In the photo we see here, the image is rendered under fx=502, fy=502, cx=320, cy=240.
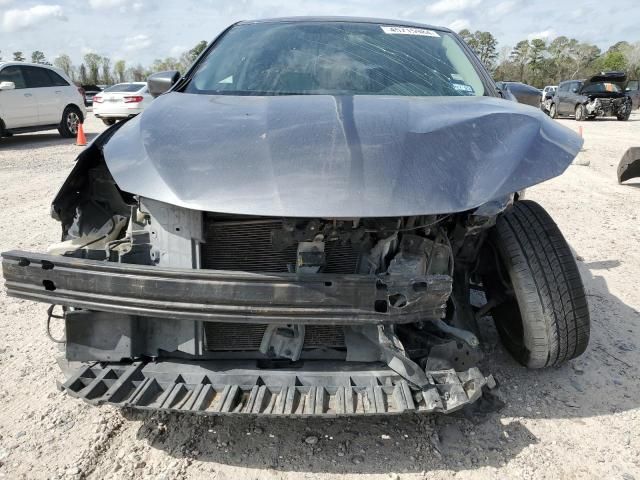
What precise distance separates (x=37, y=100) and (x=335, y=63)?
10.7 meters

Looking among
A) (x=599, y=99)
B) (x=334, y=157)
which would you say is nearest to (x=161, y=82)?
(x=334, y=157)

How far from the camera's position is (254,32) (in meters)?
3.09

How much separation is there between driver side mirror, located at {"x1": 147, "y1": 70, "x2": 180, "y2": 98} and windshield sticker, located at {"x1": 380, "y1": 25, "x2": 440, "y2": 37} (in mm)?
1315

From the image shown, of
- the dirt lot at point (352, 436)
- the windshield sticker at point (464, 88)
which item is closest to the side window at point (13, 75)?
the dirt lot at point (352, 436)

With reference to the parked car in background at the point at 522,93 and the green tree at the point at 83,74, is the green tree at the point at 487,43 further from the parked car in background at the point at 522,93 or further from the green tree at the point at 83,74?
the parked car in background at the point at 522,93

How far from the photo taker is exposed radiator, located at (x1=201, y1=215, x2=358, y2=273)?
1.85 meters

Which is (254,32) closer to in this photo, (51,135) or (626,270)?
(626,270)

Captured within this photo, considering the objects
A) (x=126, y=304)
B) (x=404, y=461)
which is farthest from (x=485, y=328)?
(x=126, y=304)

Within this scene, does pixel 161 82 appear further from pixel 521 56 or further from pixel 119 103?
pixel 521 56

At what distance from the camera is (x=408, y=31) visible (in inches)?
123

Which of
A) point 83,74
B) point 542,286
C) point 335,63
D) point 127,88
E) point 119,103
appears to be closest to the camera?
point 542,286

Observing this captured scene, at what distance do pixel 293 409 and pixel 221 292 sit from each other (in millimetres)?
479

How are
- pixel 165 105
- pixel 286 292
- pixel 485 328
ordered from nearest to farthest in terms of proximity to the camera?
pixel 286 292, pixel 165 105, pixel 485 328

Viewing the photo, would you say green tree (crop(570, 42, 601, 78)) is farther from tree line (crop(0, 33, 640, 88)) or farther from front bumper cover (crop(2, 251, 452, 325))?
front bumper cover (crop(2, 251, 452, 325))
